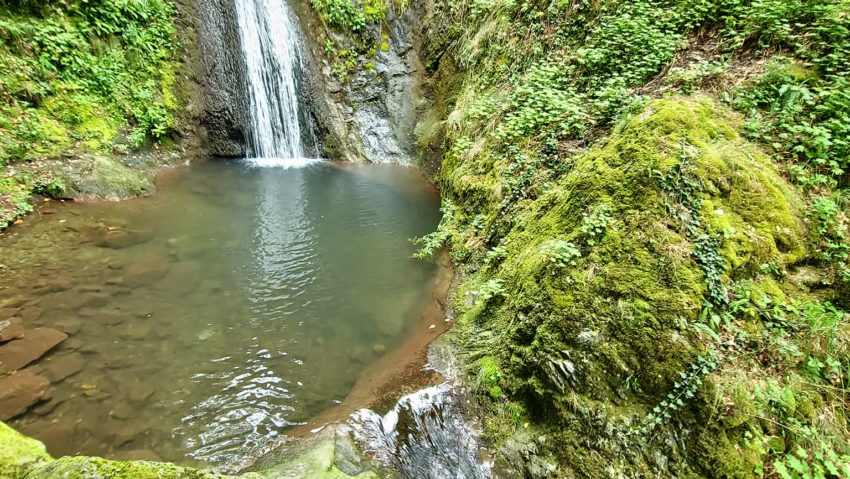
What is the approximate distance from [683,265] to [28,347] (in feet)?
18.1

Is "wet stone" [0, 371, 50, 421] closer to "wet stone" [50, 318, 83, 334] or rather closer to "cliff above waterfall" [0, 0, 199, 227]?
"wet stone" [50, 318, 83, 334]

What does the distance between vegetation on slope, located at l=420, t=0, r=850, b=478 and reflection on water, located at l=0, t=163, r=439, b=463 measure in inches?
56.6

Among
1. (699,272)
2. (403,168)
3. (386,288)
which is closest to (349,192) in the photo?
(403,168)

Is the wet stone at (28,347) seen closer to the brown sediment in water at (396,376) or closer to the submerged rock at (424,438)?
the brown sediment in water at (396,376)

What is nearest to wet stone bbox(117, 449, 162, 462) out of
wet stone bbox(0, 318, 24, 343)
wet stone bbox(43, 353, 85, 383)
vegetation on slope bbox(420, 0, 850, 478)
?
wet stone bbox(43, 353, 85, 383)

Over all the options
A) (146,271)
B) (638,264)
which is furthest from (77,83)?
(638,264)

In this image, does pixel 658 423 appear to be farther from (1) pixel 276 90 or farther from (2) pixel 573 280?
(1) pixel 276 90

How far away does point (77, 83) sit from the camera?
719cm

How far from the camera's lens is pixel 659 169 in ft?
10.2

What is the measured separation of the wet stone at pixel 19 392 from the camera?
10.3 ft

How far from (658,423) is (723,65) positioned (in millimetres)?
3707

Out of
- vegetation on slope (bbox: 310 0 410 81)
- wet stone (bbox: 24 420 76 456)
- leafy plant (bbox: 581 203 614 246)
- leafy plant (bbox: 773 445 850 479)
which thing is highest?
vegetation on slope (bbox: 310 0 410 81)

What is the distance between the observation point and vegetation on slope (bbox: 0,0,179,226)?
6.18 meters

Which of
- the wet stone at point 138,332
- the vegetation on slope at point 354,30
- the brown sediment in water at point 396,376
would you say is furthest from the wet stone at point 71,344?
the vegetation on slope at point 354,30
